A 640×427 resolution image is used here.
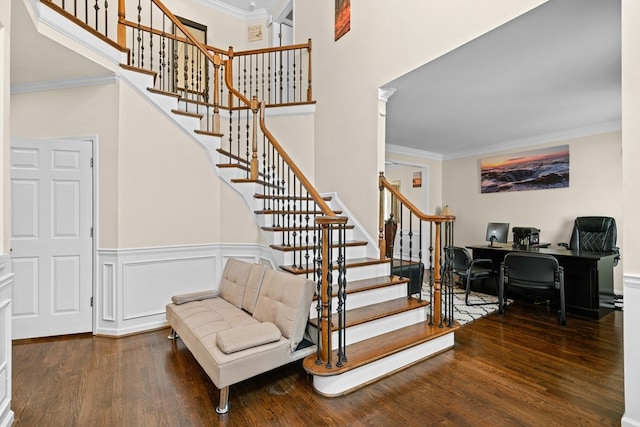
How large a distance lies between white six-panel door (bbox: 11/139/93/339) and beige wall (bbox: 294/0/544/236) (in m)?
2.85

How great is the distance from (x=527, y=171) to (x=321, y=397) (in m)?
5.79

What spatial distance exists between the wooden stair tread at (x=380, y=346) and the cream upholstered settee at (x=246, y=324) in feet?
0.76

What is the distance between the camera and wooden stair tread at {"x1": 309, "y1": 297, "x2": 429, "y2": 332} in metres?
2.57

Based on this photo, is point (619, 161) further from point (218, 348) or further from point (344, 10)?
point (218, 348)

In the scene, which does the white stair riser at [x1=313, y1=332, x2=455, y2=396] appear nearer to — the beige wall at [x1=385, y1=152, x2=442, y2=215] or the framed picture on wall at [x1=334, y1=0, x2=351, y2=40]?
the framed picture on wall at [x1=334, y1=0, x2=351, y2=40]

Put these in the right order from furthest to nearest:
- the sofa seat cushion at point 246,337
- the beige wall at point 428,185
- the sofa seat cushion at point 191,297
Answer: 1. the beige wall at point 428,185
2. the sofa seat cushion at point 191,297
3. the sofa seat cushion at point 246,337

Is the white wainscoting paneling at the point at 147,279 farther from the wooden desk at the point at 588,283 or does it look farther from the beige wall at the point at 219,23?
the beige wall at the point at 219,23

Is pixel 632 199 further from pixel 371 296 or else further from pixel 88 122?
pixel 88 122

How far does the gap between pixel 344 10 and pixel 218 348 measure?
4065mm

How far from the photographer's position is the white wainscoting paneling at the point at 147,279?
10.6 feet

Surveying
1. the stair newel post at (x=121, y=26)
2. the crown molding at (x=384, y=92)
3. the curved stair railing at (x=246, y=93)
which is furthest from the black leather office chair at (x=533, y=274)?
the stair newel post at (x=121, y=26)

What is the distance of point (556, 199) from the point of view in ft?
18.1

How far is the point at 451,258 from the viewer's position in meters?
3.01

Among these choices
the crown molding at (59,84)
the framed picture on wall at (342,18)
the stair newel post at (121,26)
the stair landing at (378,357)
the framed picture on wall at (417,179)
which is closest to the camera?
the stair landing at (378,357)
